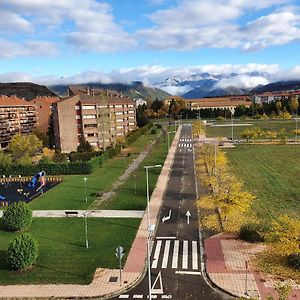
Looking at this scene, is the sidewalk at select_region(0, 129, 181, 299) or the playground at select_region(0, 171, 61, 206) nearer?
the sidewalk at select_region(0, 129, 181, 299)

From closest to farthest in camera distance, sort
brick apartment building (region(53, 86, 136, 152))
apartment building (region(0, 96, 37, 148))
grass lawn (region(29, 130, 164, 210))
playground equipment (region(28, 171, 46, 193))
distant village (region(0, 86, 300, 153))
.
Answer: grass lawn (region(29, 130, 164, 210)) → playground equipment (region(28, 171, 46, 193)) → brick apartment building (region(53, 86, 136, 152)) → distant village (region(0, 86, 300, 153)) → apartment building (region(0, 96, 37, 148))

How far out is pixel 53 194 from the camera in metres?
48.0

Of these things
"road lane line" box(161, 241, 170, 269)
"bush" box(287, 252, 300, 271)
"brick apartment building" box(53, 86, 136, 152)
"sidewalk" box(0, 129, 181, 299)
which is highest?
"brick apartment building" box(53, 86, 136, 152)

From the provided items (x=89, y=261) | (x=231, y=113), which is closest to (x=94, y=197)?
(x=89, y=261)

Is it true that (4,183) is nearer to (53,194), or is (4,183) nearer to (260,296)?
(53,194)

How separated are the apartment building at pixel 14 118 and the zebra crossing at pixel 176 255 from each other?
83.4 m

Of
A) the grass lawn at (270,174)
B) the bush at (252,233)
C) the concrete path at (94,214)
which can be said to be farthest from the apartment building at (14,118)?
the bush at (252,233)

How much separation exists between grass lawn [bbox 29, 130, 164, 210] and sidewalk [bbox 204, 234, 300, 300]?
1756cm

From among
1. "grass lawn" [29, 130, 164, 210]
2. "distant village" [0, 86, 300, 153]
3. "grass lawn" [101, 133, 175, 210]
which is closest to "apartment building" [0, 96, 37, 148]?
"distant village" [0, 86, 300, 153]

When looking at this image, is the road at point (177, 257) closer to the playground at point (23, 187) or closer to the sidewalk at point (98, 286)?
the sidewalk at point (98, 286)

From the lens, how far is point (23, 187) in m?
54.6

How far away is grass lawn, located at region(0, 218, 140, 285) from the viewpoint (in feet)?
82.6

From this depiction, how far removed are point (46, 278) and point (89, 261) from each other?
343 cm

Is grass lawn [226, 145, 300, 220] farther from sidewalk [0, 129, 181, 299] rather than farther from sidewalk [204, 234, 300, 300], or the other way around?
sidewalk [0, 129, 181, 299]
